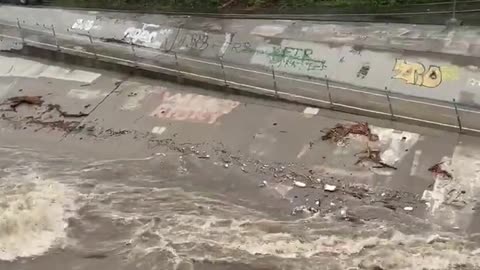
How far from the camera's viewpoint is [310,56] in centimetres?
2431

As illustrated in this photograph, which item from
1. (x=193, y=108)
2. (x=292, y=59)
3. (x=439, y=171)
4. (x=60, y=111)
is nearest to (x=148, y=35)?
(x=60, y=111)

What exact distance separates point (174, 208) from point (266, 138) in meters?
3.99

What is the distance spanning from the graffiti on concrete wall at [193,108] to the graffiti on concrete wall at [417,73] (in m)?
5.51

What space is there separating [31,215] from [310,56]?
11.0 metres

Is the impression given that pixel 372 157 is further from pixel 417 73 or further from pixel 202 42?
pixel 202 42

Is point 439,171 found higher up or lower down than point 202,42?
lower down

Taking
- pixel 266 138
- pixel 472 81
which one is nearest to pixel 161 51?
pixel 266 138

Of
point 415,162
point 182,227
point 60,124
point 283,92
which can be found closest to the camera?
point 182,227

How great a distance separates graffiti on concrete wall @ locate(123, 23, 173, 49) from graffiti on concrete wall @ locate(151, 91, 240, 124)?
401 cm

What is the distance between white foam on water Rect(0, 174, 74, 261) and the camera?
60.3ft

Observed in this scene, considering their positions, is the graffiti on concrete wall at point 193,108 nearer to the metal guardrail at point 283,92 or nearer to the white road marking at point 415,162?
the metal guardrail at point 283,92

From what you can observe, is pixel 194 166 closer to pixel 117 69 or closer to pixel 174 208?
pixel 174 208

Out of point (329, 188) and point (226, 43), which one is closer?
point (329, 188)

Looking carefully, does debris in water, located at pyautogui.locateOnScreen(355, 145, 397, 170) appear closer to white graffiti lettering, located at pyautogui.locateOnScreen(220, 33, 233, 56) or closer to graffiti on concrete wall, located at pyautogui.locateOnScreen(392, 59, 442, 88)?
graffiti on concrete wall, located at pyautogui.locateOnScreen(392, 59, 442, 88)
